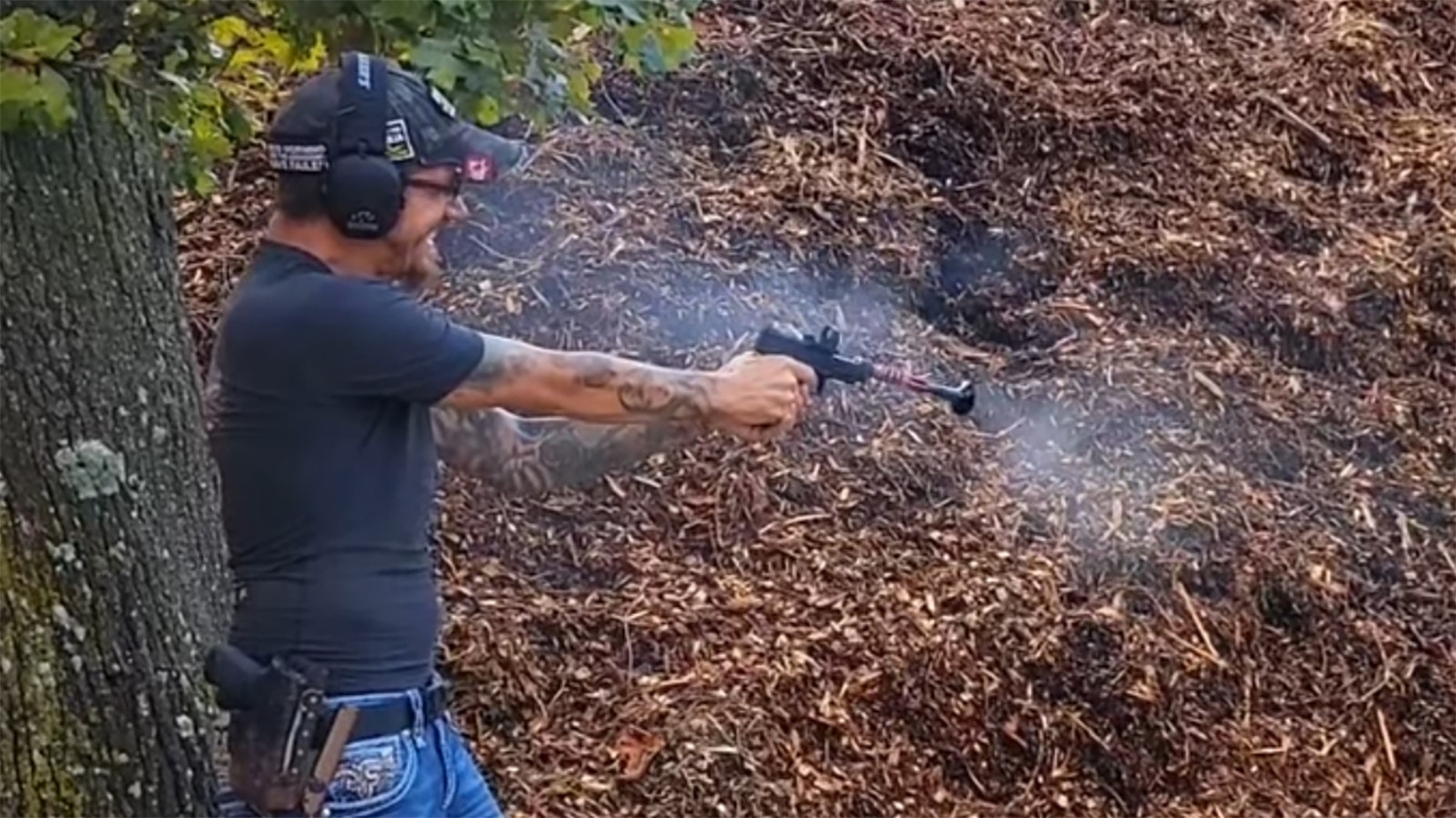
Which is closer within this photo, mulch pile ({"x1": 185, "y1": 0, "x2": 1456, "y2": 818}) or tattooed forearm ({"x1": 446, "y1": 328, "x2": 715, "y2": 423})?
tattooed forearm ({"x1": 446, "y1": 328, "x2": 715, "y2": 423})

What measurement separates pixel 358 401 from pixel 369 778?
1.83 feet

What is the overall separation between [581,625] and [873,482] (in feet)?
3.12

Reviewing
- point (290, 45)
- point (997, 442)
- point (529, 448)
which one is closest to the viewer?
point (290, 45)

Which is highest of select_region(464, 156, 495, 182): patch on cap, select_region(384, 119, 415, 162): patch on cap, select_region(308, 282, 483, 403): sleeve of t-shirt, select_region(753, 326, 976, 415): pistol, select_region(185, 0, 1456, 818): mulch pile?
select_region(384, 119, 415, 162): patch on cap

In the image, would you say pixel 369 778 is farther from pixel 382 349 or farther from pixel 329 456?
pixel 382 349

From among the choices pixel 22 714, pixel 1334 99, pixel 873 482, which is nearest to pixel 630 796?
pixel 873 482

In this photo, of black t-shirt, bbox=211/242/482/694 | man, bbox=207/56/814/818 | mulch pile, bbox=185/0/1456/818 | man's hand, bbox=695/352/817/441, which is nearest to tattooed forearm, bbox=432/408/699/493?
man's hand, bbox=695/352/817/441

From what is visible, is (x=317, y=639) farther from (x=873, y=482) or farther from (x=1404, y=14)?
(x=1404, y=14)

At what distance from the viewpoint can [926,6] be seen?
22.7 ft

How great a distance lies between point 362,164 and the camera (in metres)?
2.98

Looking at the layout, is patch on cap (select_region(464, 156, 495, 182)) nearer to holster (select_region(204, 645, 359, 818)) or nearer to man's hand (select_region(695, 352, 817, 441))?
man's hand (select_region(695, 352, 817, 441))

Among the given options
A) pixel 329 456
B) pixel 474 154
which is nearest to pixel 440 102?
pixel 474 154

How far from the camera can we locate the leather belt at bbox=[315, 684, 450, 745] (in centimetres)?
305

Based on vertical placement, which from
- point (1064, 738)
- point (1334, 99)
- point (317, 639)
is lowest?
point (1064, 738)
